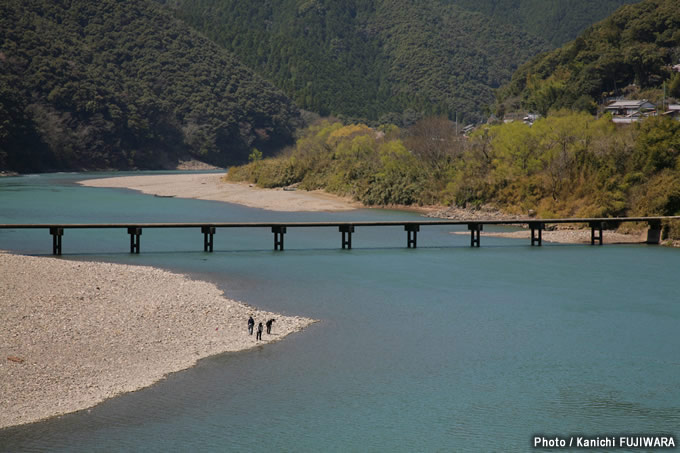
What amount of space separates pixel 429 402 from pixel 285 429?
12.2ft

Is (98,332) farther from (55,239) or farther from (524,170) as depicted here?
(524,170)

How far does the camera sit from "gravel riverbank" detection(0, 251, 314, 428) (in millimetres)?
18328

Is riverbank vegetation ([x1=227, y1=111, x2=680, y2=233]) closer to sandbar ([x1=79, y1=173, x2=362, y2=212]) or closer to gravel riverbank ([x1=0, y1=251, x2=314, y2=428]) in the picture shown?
sandbar ([x1=79, y1=173, x2=362, y2=212])

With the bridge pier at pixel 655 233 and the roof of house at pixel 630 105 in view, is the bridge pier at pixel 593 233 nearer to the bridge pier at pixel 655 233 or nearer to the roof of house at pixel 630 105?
the bridge pier at pixel 655 233

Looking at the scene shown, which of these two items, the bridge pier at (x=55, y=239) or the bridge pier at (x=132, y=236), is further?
the bridge pier at (x=132, y=236)

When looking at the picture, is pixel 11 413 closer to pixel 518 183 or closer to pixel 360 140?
pixel 518 183

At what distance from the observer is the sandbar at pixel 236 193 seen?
72812 mm

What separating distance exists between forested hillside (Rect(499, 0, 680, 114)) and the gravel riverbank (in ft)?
301

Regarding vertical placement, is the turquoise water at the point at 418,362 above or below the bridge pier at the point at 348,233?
below

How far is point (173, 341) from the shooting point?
22.7m

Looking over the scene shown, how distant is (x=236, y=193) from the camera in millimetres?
87938

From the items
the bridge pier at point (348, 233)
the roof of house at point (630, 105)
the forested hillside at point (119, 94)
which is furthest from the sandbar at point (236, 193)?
the roof of house at point (630, 105)

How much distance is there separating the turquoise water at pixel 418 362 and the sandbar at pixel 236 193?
29.3 meters

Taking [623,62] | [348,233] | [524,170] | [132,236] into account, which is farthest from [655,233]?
[623,62]
